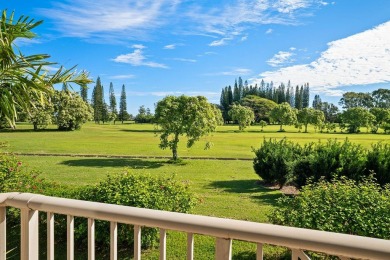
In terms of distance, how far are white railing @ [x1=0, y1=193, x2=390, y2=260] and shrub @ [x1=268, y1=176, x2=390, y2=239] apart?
3.46m

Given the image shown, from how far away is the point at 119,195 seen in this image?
5.48 meters

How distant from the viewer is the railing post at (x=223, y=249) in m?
1.48

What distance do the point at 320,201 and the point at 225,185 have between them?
828 centimetres

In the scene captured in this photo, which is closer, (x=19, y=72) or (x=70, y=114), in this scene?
(x=19, y=72)

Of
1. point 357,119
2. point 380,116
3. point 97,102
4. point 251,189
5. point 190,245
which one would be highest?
point 97,102

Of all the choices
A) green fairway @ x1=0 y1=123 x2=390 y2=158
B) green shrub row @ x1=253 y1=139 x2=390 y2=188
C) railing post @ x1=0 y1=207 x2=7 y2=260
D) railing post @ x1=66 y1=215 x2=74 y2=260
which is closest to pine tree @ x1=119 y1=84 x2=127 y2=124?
green fairway @ x1=0 y1=123 x2=390 y2=158

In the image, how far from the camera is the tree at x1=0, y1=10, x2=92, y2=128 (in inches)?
164

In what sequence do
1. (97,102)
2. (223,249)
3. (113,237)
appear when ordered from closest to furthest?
1. (223,249)
2. (113,237)
3. (97,102)

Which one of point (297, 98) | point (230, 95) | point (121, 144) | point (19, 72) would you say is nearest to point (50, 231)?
point (19, 72)

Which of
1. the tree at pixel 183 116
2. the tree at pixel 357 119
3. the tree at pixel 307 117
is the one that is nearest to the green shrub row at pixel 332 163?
the tree at pixel 183 116

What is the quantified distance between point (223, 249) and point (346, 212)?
3726 mm

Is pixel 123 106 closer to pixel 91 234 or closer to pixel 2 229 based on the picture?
pixel 2 229

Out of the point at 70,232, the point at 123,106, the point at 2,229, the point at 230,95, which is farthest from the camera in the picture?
the point at 230,95

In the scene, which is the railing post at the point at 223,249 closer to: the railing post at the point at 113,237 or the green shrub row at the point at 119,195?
the railing post at the point at 113,237
